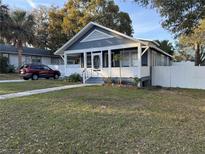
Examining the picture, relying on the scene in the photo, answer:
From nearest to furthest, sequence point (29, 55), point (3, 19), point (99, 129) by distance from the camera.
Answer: point (99, 129) < point (3, 19) < point (29, 55)

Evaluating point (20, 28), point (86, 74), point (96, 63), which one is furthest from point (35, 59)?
point (86, 74)

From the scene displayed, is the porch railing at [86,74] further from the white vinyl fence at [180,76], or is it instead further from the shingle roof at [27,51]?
the shingle roof at [27,51]

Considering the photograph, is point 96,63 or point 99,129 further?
point 96,63

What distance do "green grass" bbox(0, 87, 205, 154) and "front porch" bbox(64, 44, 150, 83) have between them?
1044 centimetres

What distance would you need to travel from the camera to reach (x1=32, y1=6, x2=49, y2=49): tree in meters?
43.9

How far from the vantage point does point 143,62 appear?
21922 millimetres

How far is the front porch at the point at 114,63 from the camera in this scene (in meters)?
19.9

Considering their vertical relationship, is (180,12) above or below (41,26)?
below

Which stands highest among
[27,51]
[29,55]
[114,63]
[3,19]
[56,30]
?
[56,30]

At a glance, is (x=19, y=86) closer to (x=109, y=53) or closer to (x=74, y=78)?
(x=74, y=78)

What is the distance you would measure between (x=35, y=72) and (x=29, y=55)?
13703 mm

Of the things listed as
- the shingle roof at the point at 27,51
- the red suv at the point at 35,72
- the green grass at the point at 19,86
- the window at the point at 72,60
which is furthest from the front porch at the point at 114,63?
the shingle roof at the point at 27,51

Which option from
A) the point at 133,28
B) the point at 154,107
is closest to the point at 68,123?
the point at 154,107

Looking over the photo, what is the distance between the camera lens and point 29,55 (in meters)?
37.5
